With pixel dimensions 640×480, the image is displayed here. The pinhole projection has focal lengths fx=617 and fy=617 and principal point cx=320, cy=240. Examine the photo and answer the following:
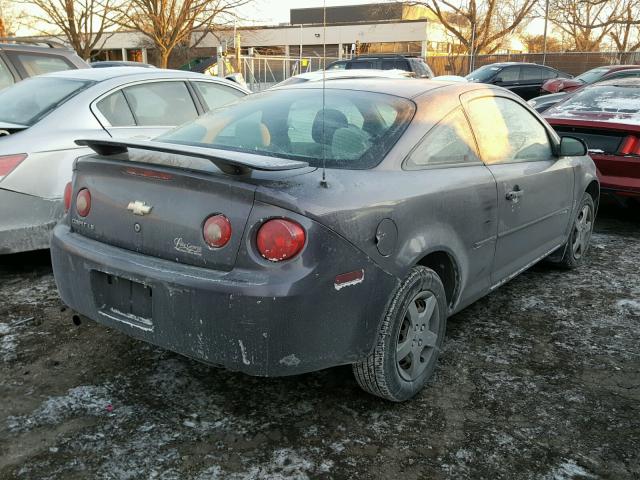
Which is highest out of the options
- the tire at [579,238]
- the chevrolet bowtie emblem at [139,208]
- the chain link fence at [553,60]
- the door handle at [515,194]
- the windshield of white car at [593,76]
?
the chain link fence at [553,60]

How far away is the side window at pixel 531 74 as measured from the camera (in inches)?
752

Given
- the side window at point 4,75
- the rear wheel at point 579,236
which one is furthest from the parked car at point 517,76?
the side window at point 4,75

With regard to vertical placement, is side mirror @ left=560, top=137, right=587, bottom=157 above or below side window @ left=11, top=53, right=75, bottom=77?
below

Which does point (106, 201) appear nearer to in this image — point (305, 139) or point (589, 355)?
point (305, 139)

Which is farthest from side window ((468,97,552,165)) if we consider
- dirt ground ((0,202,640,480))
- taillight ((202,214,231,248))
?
taillight ((202,214,231,248))

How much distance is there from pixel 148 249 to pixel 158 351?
3.21ft

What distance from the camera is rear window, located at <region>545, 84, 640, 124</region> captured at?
6.13m

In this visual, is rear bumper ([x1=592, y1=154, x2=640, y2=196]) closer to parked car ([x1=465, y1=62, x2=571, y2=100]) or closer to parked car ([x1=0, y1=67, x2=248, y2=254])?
parked car ([x1=0, y1=67, x2=248, y2=254])

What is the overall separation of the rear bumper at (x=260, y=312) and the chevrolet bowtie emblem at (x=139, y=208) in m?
0.18

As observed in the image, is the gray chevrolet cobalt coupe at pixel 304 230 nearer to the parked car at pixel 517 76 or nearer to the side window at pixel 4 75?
the side window at pixel 4 75

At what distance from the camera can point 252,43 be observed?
52500mm

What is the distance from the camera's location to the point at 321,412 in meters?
2.79

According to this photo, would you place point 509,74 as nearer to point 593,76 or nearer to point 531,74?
point 531,74

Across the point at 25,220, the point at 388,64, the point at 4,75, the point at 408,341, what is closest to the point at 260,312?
the point at 408,341
